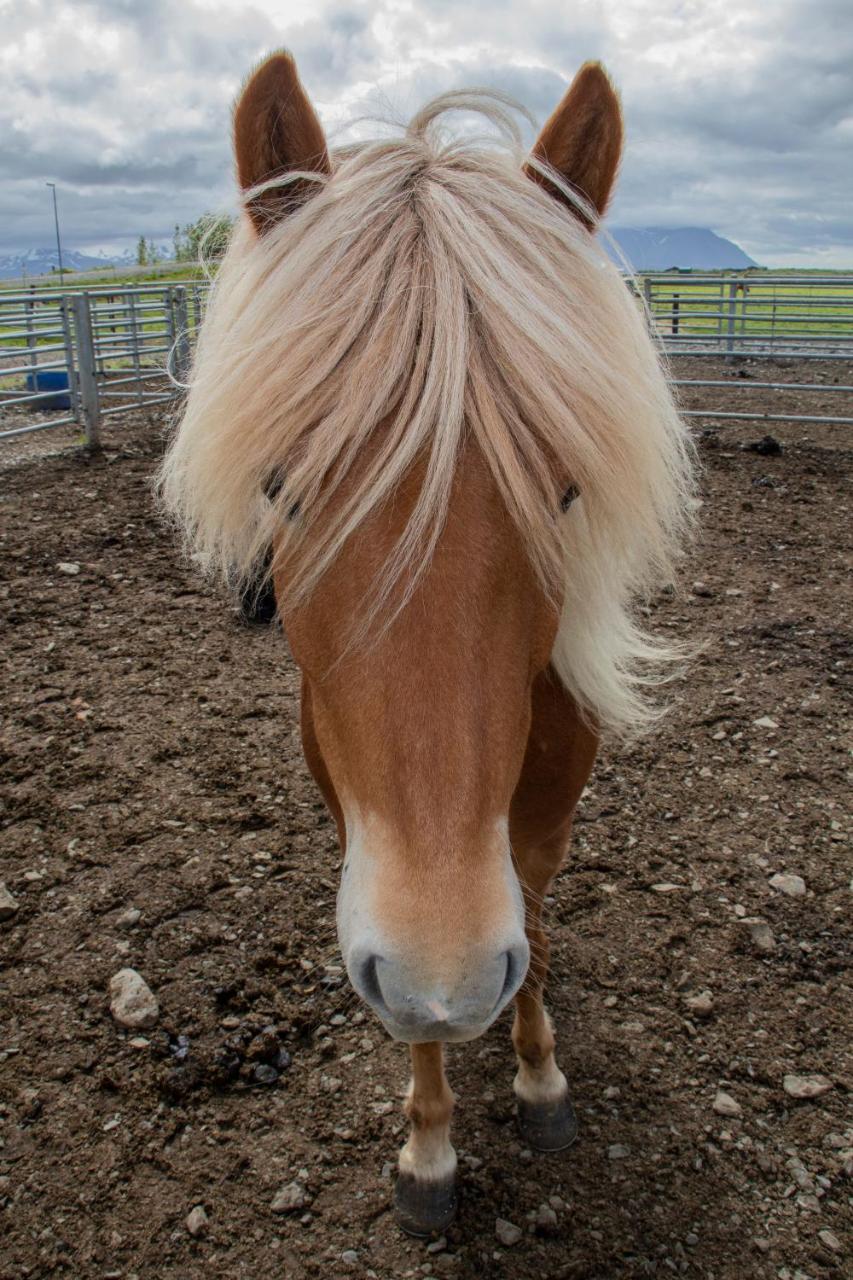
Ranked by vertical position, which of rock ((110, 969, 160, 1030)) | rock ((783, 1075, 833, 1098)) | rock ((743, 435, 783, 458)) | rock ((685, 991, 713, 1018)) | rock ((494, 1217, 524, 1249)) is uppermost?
rock ((743, 435, 783, 458))

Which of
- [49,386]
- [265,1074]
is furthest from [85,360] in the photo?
[265,1074]

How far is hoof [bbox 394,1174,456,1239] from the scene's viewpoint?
2.03 meters

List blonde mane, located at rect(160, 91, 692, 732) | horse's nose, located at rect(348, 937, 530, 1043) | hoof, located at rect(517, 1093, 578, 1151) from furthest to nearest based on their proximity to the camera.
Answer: hoof, located at rect(517, 1093, 578, 1151) → blonde mane, located at rect(160, 91, 692, 732) → horse's nose, located at rect(348, 937, 530, 1043)

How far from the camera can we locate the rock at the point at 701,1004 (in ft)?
8.54

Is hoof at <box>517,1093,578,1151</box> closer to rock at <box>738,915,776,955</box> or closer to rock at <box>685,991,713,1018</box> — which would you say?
rock at <box>685,991,713,1018</box>

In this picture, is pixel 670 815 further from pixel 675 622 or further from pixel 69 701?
pixel 69 701

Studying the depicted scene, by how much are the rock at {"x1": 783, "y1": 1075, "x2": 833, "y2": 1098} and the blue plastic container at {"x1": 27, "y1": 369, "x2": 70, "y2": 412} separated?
10.9 metres

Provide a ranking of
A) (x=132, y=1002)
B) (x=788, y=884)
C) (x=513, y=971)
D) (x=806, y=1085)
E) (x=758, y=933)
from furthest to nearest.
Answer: (x=788, y=884) < (x=758, y=933) < (x=132, y=1002) < (x=806, y=1085) < (x=513, y=971)

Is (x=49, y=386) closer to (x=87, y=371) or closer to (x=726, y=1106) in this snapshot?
(x=87, y=371)

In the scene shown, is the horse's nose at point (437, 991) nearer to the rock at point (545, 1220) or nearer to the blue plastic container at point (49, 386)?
the rock at point (545, 1220)

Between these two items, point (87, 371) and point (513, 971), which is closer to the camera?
point (513, 971)

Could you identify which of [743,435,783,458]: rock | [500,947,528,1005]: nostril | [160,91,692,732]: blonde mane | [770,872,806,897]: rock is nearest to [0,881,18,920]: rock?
[160,91,692,732]: blonde mane

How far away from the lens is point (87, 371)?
8859 millimetres

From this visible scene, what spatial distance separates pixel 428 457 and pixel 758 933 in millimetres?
2299
